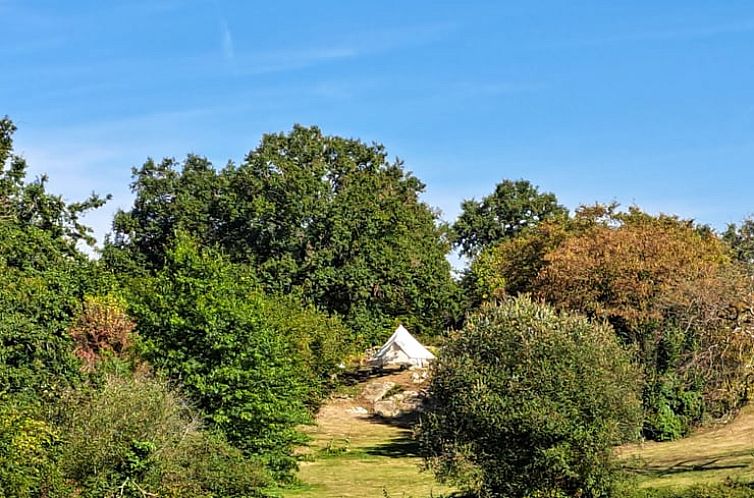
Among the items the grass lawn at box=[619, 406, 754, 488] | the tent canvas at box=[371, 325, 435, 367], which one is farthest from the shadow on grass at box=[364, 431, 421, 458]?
the tent canvas at box=[371, 325, 435, 367]

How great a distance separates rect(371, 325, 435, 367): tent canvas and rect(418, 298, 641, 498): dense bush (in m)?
23.5

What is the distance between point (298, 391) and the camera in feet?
75.8

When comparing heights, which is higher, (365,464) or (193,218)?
(193,218)

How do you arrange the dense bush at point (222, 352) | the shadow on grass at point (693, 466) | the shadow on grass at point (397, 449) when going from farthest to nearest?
the shadow on grass at point (397, 449), the shadow on grass at point (693, 466), the dense bush at point (222, 352)

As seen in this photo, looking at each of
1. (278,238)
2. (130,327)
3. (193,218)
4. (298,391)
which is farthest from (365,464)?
(193,218)

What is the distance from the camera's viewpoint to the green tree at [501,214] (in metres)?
69.8

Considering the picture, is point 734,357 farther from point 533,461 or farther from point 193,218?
point 193,218

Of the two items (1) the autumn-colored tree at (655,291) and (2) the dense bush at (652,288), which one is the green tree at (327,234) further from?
(1) the autumn-colored tree at (655,291)

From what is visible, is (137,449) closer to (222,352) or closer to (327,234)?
(222,352)

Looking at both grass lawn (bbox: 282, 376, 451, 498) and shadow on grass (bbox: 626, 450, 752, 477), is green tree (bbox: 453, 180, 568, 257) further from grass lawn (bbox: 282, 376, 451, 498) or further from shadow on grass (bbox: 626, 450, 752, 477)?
shadow on grass (bbox: 626, 450, 752, 477)

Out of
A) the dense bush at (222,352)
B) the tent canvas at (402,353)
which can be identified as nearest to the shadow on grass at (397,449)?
the dense bush at (222,352)

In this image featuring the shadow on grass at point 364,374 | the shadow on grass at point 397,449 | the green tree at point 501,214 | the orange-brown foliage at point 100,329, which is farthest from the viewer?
the green tree at point 501,214

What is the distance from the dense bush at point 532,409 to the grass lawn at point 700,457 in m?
1.30

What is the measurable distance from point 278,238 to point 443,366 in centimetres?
2873
